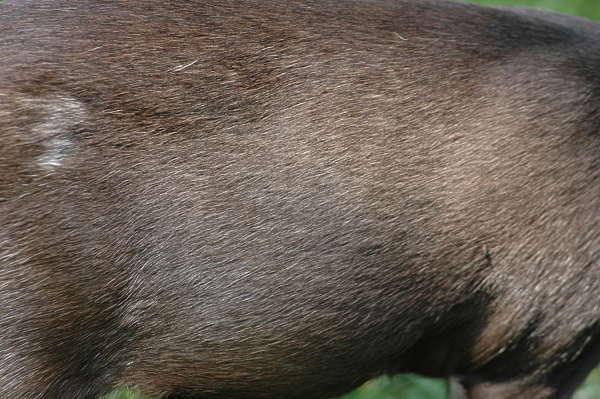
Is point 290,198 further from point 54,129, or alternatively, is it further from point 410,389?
point 410,389

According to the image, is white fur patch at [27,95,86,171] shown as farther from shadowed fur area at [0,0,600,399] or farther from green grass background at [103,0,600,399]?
green grass background at [103,0,600,399]

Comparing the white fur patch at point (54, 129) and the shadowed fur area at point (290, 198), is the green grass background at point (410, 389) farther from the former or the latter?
the white fur patch at point (54, 129)

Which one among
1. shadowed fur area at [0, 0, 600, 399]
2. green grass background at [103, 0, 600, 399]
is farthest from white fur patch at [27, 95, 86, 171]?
green grass background at [103, 0, 600, 399]

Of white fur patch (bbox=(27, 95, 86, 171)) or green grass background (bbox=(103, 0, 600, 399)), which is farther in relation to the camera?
green grass background (bbox=(103, 0, 600, 399))

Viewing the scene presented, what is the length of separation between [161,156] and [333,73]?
604 millimetres

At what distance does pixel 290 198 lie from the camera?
3.39m

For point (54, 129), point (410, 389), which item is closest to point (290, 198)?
point (54, 129)

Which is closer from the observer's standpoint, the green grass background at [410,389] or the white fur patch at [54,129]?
the white fur patch at [54,129]

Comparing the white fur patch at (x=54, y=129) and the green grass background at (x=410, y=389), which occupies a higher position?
the white fur patch at (x=54, y=129)

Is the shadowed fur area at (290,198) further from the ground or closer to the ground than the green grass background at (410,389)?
further from the ground

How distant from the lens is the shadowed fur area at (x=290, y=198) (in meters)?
3.21

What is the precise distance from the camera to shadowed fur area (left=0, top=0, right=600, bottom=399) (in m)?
3.21

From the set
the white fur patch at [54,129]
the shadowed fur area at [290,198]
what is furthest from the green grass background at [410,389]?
the white fur patch at [54,129]

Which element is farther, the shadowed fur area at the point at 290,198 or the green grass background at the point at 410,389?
the green grass background at the point at 410,389
